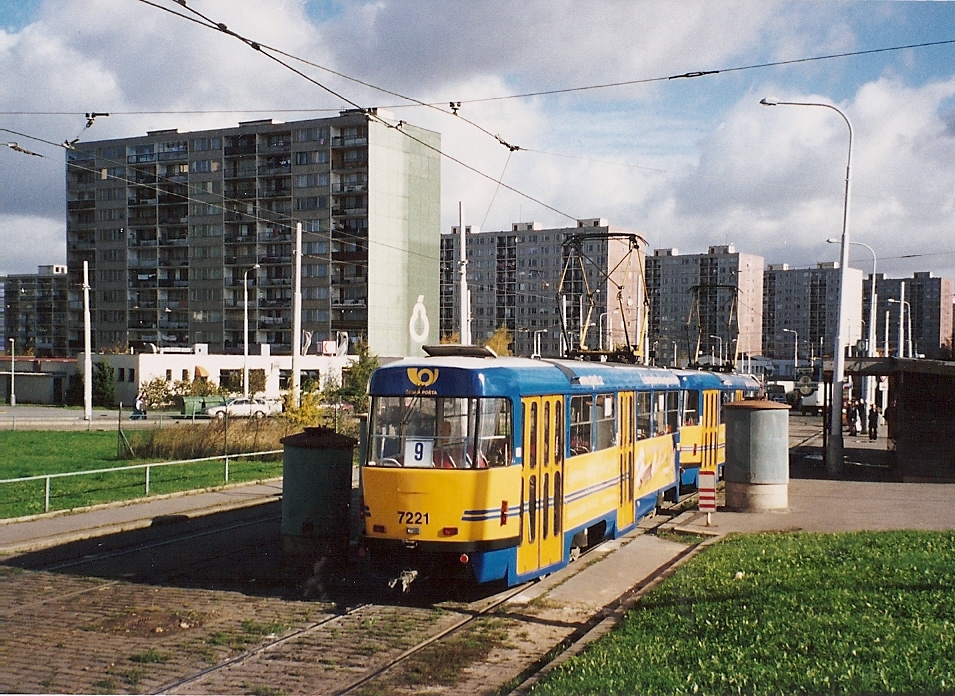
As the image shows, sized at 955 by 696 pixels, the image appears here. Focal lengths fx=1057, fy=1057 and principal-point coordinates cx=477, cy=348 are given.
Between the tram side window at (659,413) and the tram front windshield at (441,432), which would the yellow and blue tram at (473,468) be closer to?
the tram front windshield at (441,432)

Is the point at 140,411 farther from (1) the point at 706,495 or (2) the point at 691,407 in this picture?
(1) the point at 706,495

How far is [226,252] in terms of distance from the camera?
85875mm

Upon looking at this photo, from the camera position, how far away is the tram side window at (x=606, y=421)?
15766 millimetres

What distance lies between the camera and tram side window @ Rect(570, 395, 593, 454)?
14.5m

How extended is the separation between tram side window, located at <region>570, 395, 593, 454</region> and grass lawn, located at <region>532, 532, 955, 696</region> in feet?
7.12

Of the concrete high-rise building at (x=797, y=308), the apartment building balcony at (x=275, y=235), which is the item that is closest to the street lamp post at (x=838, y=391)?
the apartment building balcony at (x=275, y=235)

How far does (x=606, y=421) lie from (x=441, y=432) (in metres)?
4.42

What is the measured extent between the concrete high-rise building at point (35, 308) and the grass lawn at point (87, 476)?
97.2 metres

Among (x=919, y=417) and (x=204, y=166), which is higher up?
(x=204, y=166)

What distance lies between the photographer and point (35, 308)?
137250 millimetres

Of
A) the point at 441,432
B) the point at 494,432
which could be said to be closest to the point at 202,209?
the point at 441,432

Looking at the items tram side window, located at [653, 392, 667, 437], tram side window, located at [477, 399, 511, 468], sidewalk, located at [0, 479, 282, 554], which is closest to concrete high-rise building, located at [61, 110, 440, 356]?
sidewalk, located at [0, 479, 282, 554]

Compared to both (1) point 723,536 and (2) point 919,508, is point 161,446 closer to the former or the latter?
(1) point 723,536

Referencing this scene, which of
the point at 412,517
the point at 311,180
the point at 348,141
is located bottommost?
the point at 412,517
